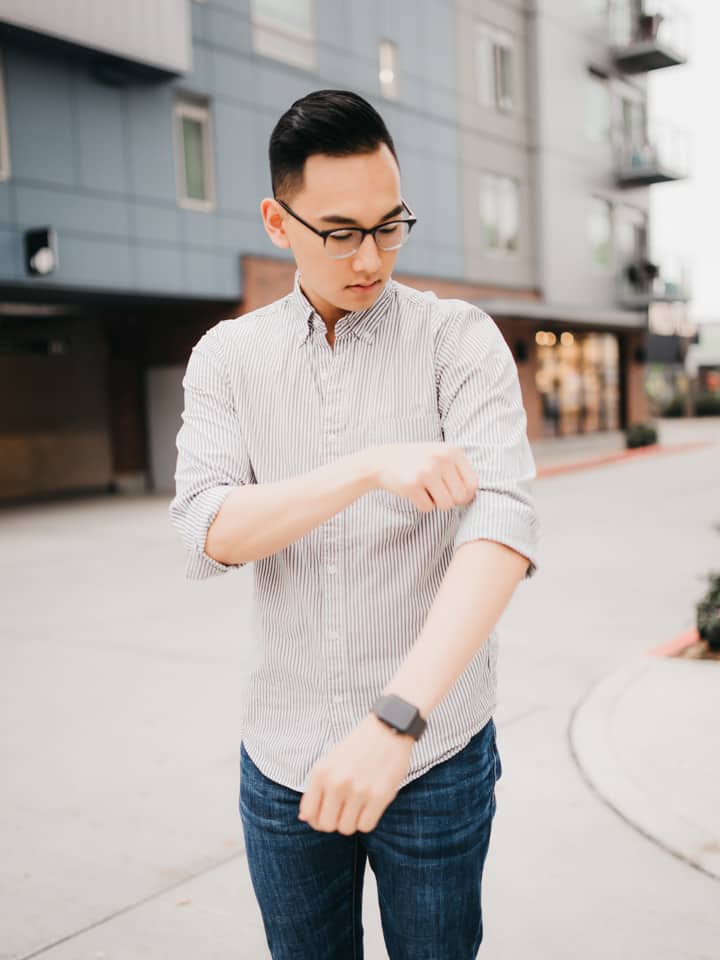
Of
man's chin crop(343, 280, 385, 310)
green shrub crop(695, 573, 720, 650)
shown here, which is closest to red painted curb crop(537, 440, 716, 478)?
green shrub crop(695, 573, 720, 650)

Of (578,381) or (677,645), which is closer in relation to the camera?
(677,645)

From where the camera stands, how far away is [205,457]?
1522 millimetres

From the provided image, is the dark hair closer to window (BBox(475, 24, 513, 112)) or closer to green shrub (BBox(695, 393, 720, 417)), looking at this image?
window (BBox(475, 24, 513, 112))

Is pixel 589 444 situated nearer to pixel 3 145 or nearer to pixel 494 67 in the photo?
pixel 494 67

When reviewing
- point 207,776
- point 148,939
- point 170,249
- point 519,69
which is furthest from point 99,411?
point 148,939

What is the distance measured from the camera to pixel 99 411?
1933 cm

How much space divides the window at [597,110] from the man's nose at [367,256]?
2701 cm

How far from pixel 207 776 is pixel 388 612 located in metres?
2.99

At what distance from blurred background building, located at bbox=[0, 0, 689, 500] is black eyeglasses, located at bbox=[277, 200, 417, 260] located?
1307cm

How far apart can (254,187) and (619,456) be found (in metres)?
11.1

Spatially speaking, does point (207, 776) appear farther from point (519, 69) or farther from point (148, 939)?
point (519, 69)

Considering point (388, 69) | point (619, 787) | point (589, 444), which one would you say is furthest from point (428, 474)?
point (589, 444)

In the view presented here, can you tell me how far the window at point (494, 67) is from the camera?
22.8 m

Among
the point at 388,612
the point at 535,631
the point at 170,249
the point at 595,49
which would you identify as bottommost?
the point at 535,631
